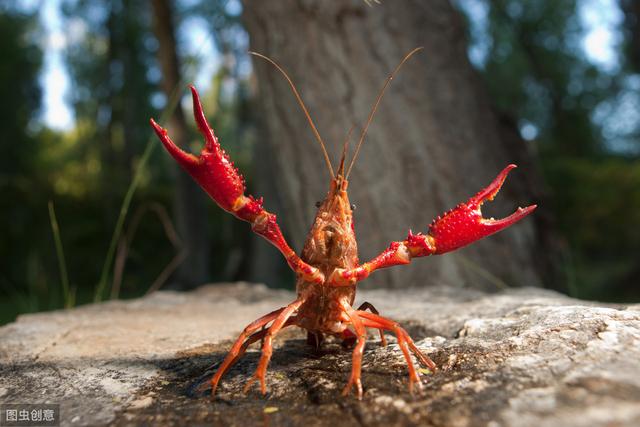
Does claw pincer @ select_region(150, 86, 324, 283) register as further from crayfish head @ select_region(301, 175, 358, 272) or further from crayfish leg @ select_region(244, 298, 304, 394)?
crayfish leg @ select_region(244, 298, 304, 394)

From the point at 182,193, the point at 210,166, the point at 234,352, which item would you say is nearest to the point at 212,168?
the point at 210,166

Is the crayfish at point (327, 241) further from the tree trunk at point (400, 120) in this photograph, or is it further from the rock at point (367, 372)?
the tree trunk at point (400, 120)

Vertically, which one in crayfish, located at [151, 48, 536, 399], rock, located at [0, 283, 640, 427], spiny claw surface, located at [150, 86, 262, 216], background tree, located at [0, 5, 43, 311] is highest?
background tree, located at [0, 5, 43, 311]

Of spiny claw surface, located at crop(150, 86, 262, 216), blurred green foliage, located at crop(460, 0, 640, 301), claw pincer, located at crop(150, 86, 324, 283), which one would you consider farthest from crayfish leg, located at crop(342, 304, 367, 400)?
blurred green foliage, located at crop(460, 0, 640, 301)

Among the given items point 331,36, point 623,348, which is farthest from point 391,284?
point 623,348

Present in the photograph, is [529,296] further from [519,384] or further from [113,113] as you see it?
[113,113]

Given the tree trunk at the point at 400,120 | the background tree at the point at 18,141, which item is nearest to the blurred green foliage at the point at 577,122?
the tree trunk at the point at 400,120
